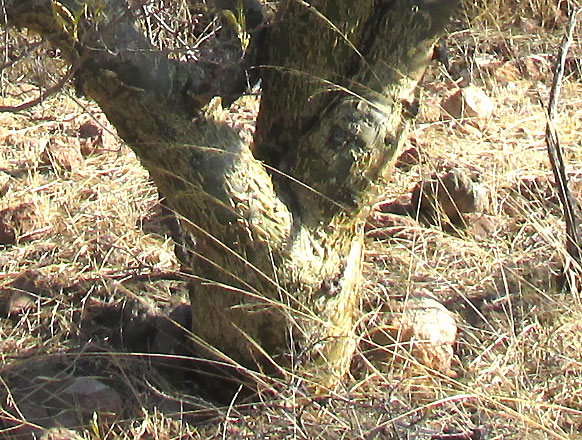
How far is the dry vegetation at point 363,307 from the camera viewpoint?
1.95 m

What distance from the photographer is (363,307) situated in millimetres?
2350

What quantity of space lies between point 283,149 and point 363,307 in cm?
47

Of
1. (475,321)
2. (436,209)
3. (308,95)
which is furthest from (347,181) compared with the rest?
(436,209)

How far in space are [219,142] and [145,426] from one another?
60 centimetres

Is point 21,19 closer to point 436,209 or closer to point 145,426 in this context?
point 145,426

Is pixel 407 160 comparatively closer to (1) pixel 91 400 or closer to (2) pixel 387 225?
(2) pixel 387 225

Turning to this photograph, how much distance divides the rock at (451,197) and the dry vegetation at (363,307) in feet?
0.19

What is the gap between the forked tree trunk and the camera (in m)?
1.86

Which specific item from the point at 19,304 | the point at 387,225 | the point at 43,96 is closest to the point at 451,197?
the point at 387,225

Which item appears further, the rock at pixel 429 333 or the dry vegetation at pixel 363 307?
the rock at pixel 429 333

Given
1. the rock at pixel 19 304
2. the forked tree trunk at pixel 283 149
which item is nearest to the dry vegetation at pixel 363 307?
the rock at pixel 19 304

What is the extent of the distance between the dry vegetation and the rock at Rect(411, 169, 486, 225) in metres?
0.06

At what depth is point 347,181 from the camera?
2.02 meters

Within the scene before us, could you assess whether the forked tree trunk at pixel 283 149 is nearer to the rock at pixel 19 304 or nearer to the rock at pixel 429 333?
the rock at pixel 429 333
